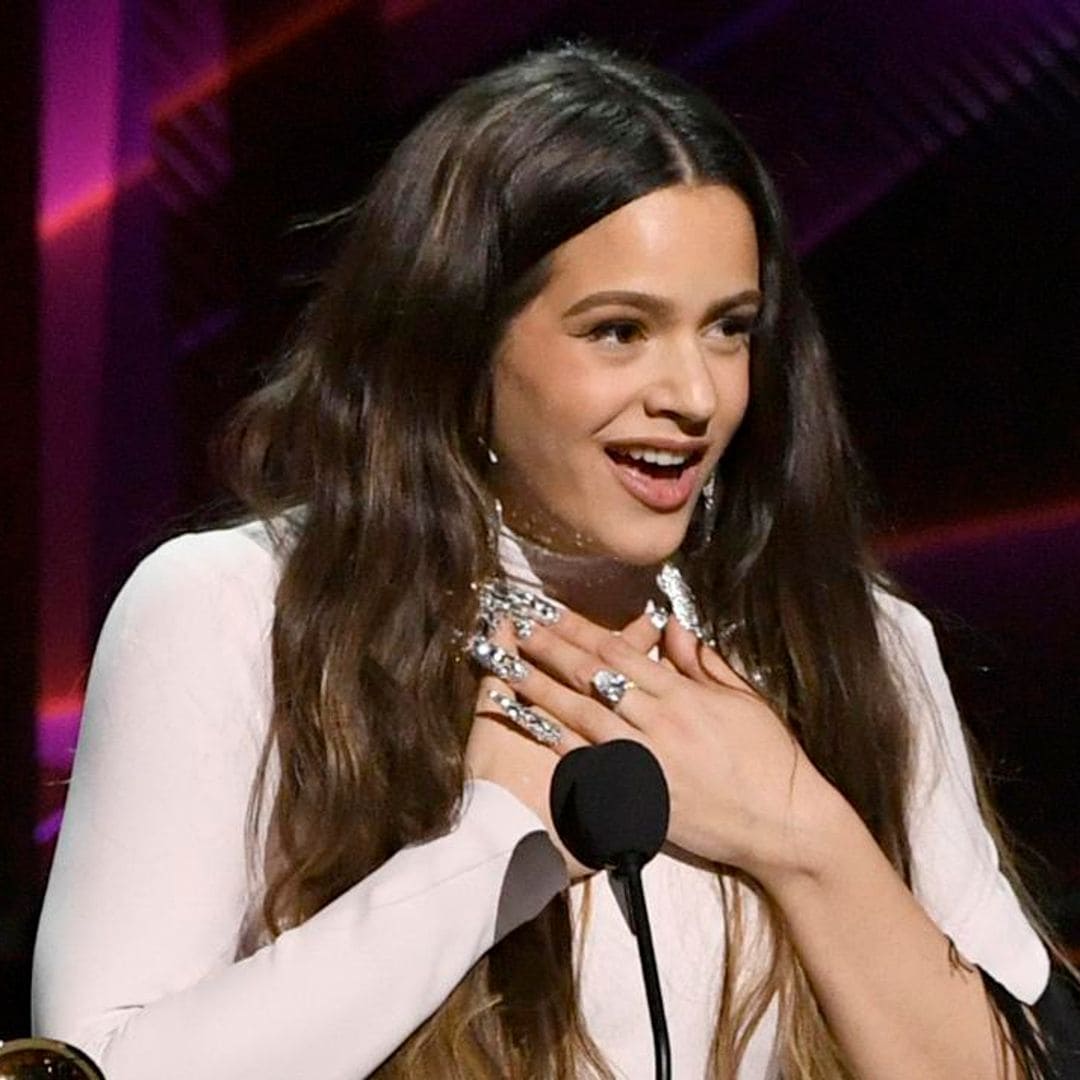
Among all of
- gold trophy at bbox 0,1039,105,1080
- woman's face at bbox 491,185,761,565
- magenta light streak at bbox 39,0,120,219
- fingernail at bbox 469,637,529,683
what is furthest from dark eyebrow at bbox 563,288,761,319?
magenta light streak at bbox 39,0,120,219

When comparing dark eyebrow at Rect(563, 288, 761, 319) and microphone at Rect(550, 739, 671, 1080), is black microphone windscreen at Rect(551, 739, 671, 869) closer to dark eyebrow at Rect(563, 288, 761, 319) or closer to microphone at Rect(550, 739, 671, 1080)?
microphone at Rect(550, 739, 671, 1080)

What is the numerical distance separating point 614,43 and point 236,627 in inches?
36.6

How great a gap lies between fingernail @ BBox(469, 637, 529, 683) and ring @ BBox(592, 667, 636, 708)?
0.16ft

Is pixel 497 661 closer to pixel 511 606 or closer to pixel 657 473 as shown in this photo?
pixel 511 606

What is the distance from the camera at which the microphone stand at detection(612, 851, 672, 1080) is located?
4.62ft

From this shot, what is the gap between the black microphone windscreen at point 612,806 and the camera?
145 cm

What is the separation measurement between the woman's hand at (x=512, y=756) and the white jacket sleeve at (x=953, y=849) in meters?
0.29

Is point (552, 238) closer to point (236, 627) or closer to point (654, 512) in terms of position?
point (654, 512)

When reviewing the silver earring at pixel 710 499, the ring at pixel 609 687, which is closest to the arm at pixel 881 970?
the ring at pixel 609 687

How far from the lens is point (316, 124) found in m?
2.44

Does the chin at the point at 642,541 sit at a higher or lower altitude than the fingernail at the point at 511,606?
higher

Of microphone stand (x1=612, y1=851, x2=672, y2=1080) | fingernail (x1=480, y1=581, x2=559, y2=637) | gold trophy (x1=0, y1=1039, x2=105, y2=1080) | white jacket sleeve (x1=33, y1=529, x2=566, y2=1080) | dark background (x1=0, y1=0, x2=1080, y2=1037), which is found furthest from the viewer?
dark background (x1=0, y1=0, x2=1080, y2=1037)

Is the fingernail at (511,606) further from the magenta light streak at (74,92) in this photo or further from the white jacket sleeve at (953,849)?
the magenta light streak at (74,92)

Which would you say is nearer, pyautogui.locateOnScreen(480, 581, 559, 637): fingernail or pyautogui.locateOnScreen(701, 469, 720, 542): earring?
pyautogui.locateOnScreen(480, 581, 559, 637): fingernail
